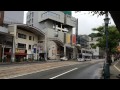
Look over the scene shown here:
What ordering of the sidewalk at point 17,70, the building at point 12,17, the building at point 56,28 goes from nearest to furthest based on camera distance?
the sidewalk at point 17,70, the building at point 12,17, the building at point 56,28

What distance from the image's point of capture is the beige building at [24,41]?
211 feet

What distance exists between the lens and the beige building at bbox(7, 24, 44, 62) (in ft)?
211

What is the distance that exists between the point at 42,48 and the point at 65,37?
30.5m

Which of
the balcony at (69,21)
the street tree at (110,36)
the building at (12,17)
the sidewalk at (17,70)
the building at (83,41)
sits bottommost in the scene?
the sidewalk at (17,70)

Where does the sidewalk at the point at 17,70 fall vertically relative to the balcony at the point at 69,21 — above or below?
below

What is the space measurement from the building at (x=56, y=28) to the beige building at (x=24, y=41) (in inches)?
574

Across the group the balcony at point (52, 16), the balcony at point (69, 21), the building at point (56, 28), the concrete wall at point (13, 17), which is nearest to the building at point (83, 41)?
the balcony at point (69, 21)

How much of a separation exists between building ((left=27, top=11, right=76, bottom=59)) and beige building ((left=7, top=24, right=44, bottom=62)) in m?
14.6

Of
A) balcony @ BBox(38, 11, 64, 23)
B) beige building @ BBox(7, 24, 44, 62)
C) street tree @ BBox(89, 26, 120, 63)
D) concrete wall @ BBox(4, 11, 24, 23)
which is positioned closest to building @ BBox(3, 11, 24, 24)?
concrete wall @ BBox(4, 11, 24, 23)

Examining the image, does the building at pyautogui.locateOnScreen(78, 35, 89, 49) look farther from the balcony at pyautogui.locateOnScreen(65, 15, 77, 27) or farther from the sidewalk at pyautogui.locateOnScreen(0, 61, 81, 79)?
the sidewalk at pyautogui.locateOnScreen(0, 61, 81, 79)

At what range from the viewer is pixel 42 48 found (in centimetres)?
8588

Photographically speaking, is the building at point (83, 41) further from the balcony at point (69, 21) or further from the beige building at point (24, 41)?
the beige building at point (24, 41)

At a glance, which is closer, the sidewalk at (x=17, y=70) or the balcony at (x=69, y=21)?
the sidewalk at (x=17, y=70)

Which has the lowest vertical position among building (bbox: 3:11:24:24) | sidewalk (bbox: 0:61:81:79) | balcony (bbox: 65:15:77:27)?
sidewalk (bbox: 0:61:81:79)
